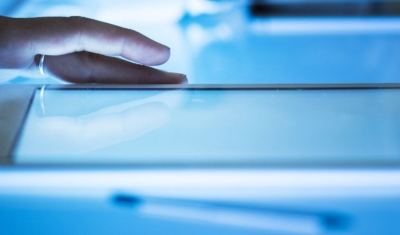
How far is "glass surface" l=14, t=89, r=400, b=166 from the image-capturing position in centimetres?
37

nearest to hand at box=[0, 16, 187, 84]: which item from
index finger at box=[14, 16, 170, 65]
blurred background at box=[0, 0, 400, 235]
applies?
index finger at box=[14, 16, 170, 65]

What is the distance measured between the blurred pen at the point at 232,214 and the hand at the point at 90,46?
231 mm

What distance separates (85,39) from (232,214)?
30cm

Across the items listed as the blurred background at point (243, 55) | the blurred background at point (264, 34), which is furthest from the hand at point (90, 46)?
the blurred background at point (264, 34)

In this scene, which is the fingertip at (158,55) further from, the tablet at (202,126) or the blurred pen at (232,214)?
the blurred pen at (232,214)

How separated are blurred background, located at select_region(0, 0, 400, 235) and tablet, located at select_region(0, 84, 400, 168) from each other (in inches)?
1.2

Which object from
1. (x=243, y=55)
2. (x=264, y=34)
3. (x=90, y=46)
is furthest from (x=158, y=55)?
(x=264, y=34)

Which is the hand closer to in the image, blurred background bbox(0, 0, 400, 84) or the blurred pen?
the blurred pen

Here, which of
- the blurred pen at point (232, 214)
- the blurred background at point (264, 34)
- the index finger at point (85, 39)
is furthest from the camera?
the blurred background at point (264, 34)

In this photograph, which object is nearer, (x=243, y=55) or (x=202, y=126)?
(x=202, y=126)

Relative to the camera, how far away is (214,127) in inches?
16.1

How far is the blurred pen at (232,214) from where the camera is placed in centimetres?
35

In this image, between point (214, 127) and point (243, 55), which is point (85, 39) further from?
point (243, 55)

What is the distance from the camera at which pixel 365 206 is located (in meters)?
0.35
